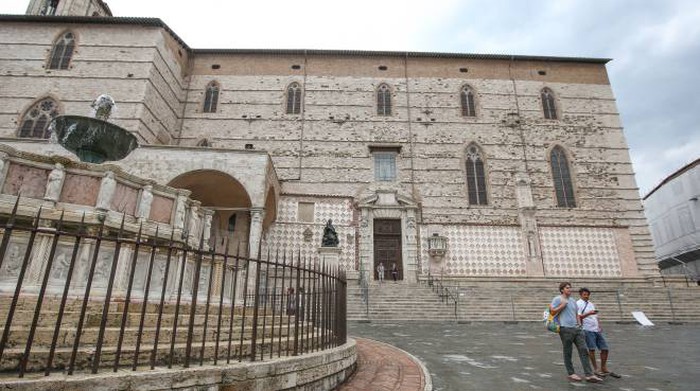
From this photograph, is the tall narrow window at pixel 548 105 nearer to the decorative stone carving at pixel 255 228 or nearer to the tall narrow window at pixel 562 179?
the tall narrow window at pixel 562 179

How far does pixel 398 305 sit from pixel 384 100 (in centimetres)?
1182

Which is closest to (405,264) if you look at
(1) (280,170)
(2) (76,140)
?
(1) (280,170)

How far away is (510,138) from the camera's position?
1917 centimetres

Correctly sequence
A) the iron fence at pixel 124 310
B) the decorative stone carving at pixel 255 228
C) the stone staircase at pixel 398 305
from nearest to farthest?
the iron fence at pixel 124 310, the stone staircase at pixel 398 305, the decorative stone carving at pixel 255 228

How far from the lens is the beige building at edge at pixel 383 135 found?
16.5m

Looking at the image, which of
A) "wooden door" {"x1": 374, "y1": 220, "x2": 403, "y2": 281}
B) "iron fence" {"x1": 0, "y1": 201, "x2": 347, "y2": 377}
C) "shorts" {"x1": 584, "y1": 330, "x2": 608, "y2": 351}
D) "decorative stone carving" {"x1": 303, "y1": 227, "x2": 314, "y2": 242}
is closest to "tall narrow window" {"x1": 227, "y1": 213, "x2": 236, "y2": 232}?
"decorative stone carving" {"x1": 303, "y1": 227, "x2": 314, "y2": 242}

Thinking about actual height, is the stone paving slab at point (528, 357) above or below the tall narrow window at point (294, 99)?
below

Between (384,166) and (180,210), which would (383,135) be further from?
(180,210)

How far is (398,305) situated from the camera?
40.7 ft

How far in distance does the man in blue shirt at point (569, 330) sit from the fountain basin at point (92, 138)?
26.1 ft

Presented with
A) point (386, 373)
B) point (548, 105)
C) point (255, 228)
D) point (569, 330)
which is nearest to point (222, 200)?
point (255, 228)

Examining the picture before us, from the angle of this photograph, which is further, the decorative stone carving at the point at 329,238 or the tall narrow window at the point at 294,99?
the tall narrow window at the point at 294,99

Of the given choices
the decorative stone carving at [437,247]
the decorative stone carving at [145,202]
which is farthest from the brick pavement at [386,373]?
the decorative stone carving at [437,247]

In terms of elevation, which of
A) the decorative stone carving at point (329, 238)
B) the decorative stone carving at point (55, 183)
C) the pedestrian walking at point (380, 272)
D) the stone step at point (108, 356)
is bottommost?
the stone step at point (108, 356)
